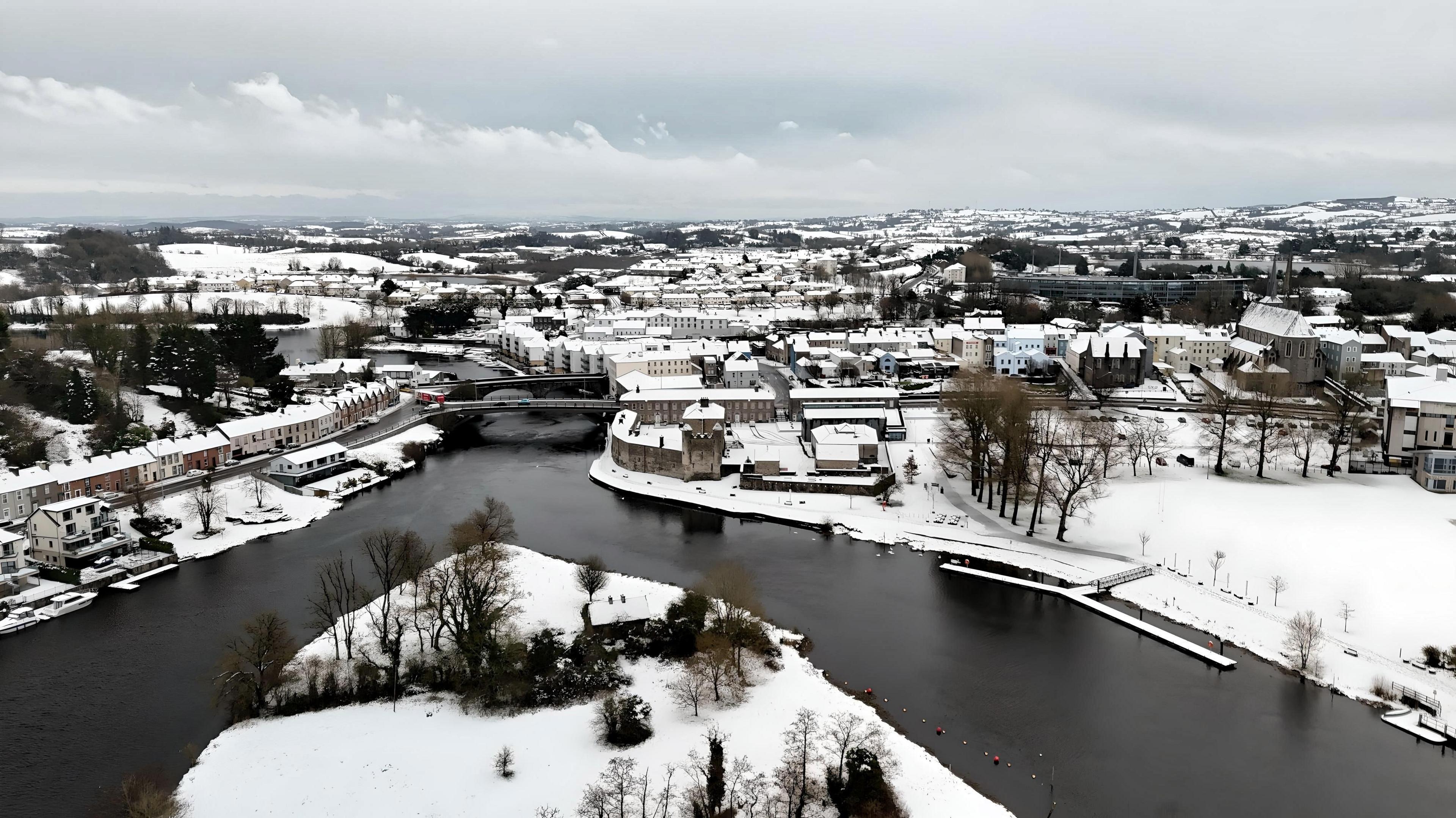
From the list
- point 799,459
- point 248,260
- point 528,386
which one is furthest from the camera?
point 248,260

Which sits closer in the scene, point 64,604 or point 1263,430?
point 64,604

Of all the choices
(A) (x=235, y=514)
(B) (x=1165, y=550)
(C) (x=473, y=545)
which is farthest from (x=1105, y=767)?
(A) (x=235, y=514)

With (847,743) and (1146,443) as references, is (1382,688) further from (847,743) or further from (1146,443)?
(1146,443)

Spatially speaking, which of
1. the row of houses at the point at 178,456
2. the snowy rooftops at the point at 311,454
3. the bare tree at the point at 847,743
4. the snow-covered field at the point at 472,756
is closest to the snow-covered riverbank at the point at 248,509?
the snowy rooftops at the point at 311,454

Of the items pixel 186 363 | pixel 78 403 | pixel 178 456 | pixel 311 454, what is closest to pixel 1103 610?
pixel 311 454

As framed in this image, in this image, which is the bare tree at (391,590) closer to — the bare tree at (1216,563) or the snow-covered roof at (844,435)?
the snow-covered roof at (844,435)
